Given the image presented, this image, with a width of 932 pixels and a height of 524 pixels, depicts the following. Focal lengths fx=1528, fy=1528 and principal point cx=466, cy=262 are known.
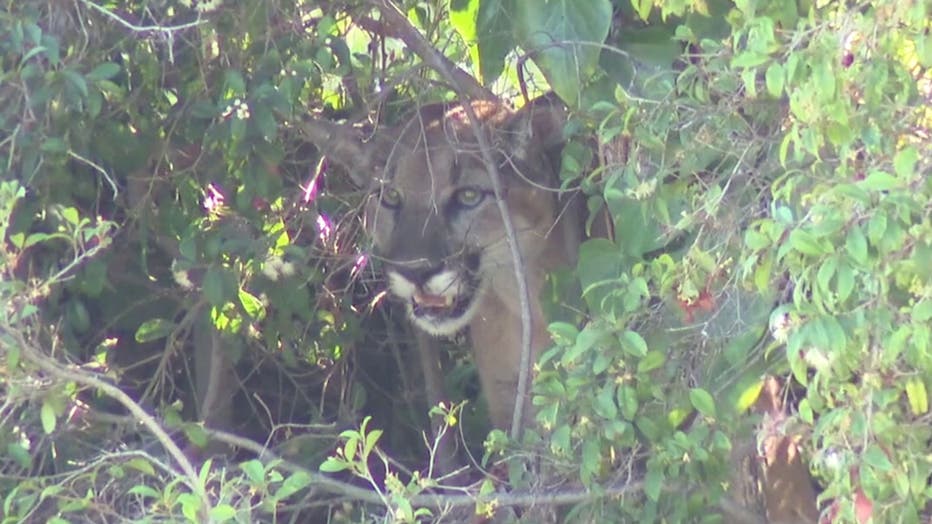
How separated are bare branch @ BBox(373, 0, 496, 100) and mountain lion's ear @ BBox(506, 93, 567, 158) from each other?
0.26 metres

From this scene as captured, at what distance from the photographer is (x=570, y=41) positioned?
3410 millimetres

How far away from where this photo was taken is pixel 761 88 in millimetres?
2844

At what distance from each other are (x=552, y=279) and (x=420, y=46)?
754 mm

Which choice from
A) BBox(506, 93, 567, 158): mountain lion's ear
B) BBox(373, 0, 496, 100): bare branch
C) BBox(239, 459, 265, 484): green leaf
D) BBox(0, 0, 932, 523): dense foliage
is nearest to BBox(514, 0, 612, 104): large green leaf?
BBox(0, 0, 932, 523): dense foliage

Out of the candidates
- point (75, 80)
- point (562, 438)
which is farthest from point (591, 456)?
point (75, 80)

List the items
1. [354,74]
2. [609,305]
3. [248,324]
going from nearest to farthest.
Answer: [609,305] < [354,74] < [248,324]

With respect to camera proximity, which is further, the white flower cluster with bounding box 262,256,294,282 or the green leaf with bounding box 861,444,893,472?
the white flower cluster with bounding box 262,256,294,282

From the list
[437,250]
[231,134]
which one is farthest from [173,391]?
[231,134]

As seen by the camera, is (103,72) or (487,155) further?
(487,155)

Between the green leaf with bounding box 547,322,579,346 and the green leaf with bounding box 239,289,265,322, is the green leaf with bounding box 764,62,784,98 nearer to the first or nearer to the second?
the green leaf with bounding box 547,322,579,346

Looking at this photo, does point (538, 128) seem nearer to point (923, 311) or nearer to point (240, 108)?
point (240, 108)

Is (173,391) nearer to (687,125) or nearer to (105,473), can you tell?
(105,473)

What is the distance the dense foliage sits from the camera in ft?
7.87

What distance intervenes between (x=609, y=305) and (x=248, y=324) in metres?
1.44
